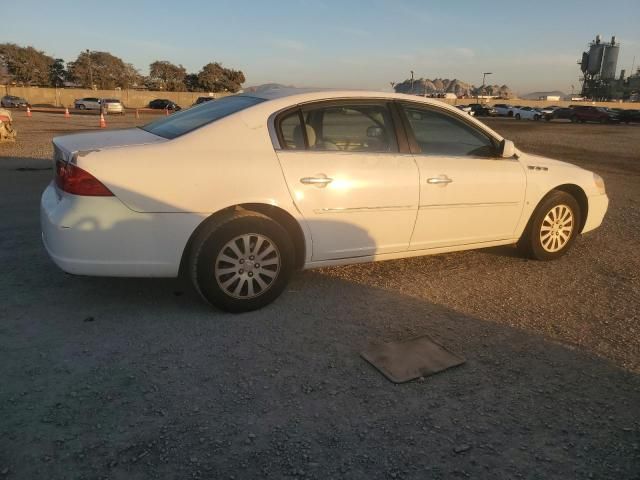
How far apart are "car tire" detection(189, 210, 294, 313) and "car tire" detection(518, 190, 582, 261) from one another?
257 centimetres

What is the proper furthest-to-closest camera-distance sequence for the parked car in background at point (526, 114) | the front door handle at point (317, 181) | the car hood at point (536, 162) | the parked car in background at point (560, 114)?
the parked car in background at point (560, 114) < the parked car in background at point (526, 114) < the car hood at point (536, 162) < the front door handle at point (317, 181)

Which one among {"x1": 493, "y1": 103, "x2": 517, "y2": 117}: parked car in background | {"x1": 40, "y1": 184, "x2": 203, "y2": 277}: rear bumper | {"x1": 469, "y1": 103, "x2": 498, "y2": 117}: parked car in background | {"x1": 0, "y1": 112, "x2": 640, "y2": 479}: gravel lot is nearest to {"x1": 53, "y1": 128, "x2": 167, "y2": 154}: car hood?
{"x1": 40, "y1": 184, "x2": 203, "y2": 277}: rear bumper

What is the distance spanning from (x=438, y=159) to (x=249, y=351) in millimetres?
2248

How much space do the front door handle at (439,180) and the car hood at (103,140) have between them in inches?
83.1

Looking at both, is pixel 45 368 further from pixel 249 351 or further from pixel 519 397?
pixel 519 397

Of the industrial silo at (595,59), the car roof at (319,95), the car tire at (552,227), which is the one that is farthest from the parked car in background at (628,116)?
the industrial silo at (595,59)

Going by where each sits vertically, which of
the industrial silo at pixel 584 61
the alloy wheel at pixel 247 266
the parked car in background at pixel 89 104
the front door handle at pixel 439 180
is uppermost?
the industrial silo at pixel 584 61

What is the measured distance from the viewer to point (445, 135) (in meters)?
4.35

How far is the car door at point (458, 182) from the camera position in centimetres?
415

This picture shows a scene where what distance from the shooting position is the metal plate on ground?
2947 millimetres

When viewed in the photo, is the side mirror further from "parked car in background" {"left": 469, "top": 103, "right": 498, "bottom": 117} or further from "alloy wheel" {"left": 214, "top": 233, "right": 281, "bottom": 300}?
"parked car in background" {"left": 469, "top": 103, "right": 498, "bottom": 117}

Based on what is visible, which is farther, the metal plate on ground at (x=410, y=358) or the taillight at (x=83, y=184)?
the taillight at (x=83, y=184)

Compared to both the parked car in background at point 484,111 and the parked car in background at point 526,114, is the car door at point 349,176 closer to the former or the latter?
the parked car in background at point 526,114

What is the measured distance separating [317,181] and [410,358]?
1434mm
